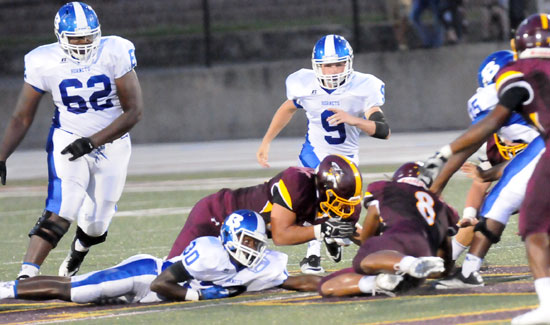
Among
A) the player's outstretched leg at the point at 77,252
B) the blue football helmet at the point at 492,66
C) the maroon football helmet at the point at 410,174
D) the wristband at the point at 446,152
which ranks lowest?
the player's outstretched leg at the point at 77,252

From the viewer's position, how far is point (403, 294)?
6.13 meters

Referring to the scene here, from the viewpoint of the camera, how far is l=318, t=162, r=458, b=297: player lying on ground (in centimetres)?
593

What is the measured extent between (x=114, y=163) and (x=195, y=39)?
40.7 feet

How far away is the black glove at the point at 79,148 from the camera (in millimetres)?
7154

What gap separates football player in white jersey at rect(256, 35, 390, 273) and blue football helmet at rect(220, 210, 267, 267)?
1617 mm

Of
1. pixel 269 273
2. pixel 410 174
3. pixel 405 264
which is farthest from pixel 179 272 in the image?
pixel 410 174

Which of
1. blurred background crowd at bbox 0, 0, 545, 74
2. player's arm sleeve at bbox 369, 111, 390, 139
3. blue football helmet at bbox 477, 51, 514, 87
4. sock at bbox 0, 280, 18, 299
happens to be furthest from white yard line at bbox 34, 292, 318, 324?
blurred background crowd at bbox 0, 0, 545, 74

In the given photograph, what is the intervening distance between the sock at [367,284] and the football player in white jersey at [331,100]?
1.72m

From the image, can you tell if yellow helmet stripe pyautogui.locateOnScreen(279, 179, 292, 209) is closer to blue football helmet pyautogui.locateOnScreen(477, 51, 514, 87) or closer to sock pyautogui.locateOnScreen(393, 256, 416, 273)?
sock pyautogui.locateOnScreen(393, 256, 416, 273)

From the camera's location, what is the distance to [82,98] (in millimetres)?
7426

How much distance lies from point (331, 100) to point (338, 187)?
5.14ft

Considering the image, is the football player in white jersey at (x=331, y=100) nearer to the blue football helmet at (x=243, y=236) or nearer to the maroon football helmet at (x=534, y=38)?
the blue football helmet at (x=243, y=236)

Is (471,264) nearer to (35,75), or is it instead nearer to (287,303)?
(287,303)

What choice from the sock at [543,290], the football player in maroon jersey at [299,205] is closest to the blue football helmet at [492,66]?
the football player in maroon jersey at [299,205]
